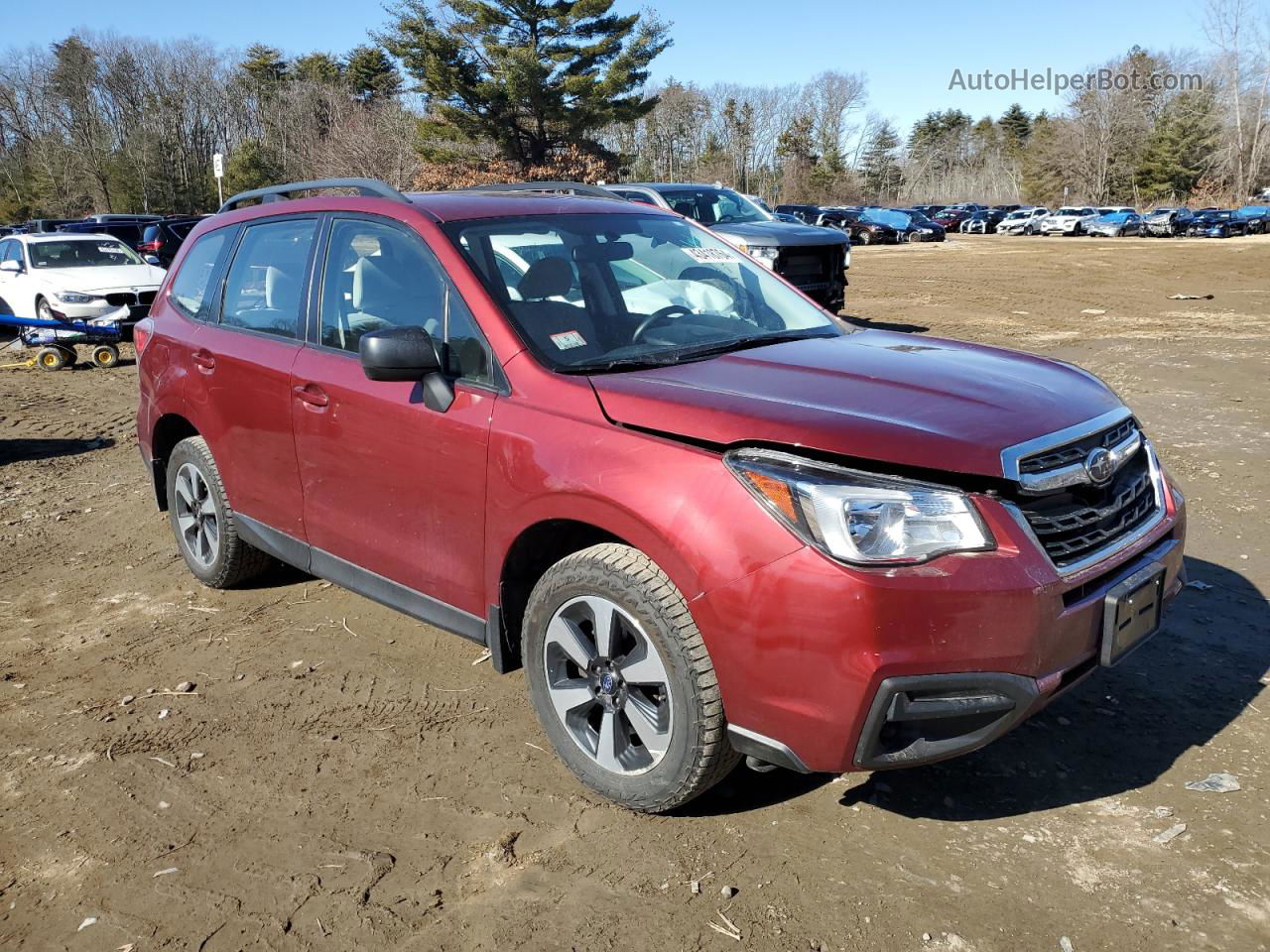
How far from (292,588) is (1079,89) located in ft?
309

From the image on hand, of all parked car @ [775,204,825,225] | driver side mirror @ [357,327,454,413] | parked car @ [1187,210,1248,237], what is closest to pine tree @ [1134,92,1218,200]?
parked car @ [1187,210,1248,237]

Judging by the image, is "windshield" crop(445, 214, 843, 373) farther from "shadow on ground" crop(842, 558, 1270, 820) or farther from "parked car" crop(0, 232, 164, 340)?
"parked car" crop(0, 232, 164, 340)

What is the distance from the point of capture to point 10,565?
5758 mm

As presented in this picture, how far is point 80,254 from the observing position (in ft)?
50.5

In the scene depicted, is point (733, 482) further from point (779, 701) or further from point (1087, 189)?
point (1087, 189)

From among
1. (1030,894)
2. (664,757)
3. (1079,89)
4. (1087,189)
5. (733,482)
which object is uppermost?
(1079,89)

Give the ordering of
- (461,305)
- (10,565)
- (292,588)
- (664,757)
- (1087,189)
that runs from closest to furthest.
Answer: (664,757) → (461,305) → (292,588) → (10,565) → (1087,189)

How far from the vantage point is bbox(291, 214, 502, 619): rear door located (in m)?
3.42

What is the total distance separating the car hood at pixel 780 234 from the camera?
1264cm

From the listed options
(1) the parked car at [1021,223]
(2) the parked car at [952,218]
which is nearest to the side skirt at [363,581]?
(1) the parked car at [1021,223]

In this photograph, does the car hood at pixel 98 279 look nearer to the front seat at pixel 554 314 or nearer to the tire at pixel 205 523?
the tire at pixel 205 523

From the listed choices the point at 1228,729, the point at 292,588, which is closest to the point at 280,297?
the point at 292,588

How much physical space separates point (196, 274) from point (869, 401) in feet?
11.9

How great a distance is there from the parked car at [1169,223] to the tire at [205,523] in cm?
5375
